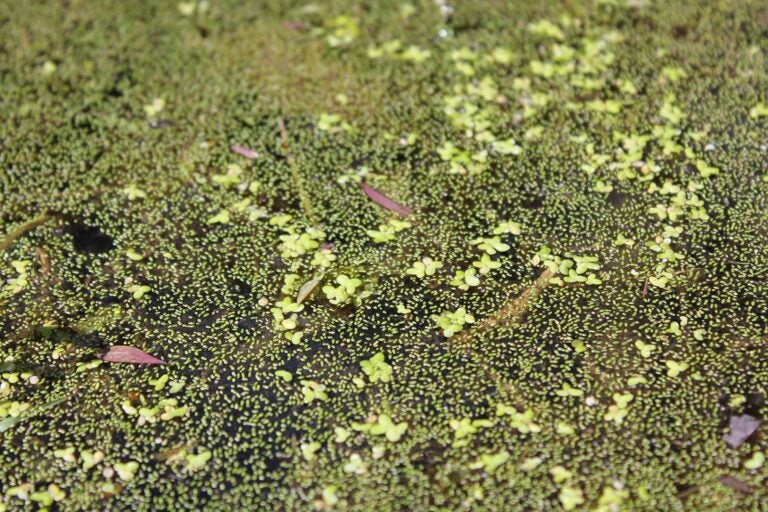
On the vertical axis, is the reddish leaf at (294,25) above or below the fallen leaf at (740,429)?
above

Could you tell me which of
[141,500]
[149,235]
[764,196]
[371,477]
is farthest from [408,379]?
[764,196]

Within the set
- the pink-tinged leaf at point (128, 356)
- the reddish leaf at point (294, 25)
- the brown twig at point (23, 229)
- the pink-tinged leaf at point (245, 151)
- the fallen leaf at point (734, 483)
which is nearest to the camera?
the fallen leaf at point (734, 483)

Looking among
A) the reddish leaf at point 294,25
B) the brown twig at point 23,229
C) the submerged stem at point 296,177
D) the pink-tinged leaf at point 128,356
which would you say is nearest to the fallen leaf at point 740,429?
the submerged stem at point 296,177

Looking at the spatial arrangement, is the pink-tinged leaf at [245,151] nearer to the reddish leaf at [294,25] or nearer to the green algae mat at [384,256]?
the green algae mat at [384,256]

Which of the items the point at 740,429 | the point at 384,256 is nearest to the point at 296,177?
the point at 384,256

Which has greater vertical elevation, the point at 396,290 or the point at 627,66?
the point at 627,66

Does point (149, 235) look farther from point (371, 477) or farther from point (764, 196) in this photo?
point (764, 196)
